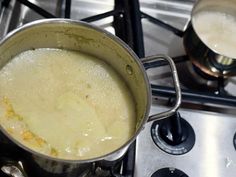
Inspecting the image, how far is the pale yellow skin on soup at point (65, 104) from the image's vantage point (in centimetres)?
57

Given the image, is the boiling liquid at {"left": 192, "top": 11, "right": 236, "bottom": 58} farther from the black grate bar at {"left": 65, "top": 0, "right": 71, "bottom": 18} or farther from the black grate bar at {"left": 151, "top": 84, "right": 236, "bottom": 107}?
the black grate bar at {"left": 65, "top": 0, "right": 71, "bottom": 18}

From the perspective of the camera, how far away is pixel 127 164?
0.62 metres

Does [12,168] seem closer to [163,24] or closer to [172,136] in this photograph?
[172,136]

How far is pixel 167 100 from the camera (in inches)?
28.9

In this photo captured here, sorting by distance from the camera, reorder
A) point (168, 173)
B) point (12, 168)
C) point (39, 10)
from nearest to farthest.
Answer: point (12, 168), point (168, 173), point (39, 10)

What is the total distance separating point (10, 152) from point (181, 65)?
376 mm

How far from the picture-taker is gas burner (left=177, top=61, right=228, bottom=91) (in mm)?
790

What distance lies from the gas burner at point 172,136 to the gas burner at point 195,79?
109mm

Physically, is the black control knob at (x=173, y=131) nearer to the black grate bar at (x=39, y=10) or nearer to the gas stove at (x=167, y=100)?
the gas stove at (x=167, y=100)

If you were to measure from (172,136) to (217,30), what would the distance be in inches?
9.6

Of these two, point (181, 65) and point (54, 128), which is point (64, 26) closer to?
point (54, 128)

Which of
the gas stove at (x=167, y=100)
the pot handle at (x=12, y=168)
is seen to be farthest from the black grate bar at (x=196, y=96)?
the pot handle at (x=12, y=168)

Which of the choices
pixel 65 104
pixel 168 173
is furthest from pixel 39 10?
pixel 168 173

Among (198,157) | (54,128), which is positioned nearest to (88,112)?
(54,128)
